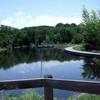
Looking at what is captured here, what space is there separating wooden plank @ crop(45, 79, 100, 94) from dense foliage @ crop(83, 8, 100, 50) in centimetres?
4604

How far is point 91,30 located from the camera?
5259 centimetres

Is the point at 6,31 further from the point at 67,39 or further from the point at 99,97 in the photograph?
the point at 99,97

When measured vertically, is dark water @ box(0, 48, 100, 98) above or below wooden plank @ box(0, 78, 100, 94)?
below

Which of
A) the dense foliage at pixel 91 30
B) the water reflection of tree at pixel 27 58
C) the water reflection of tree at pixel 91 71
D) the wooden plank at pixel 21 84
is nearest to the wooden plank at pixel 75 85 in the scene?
the wooden plank at pixel 21 84

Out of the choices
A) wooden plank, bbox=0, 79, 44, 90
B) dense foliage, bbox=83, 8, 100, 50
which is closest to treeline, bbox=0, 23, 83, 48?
dense foliage, bbox=83, 8, 100, 50

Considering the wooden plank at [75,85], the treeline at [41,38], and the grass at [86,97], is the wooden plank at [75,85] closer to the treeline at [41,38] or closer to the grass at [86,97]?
the grass at [86,97]

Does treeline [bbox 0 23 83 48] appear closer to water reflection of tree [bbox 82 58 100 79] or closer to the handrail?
water reflection of tree [bbox 82 58 100 79]

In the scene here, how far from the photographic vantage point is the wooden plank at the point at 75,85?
12.3ft

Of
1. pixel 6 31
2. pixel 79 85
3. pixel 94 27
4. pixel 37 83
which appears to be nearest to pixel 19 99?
pixel 37 83

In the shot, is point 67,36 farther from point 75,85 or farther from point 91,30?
point 75,85

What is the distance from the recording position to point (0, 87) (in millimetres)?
4035

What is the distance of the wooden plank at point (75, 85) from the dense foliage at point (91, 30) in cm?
4604

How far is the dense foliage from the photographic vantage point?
168 feet

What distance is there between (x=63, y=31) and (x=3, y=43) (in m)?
16.4
